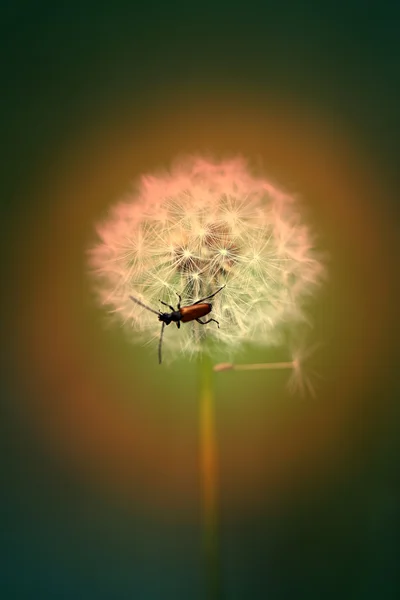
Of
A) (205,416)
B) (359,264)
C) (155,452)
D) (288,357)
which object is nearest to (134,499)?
(155,452)

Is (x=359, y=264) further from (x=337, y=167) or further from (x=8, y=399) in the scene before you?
(x=8, y=399)

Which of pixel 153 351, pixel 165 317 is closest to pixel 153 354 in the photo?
pixel 153 351

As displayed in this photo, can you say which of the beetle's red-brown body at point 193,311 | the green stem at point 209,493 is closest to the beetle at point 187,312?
the beetle's red-brown body at point 193,311

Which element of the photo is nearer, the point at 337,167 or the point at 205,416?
the point at 205,416

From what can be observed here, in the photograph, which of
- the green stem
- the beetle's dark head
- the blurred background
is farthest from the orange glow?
the beetle's dark head

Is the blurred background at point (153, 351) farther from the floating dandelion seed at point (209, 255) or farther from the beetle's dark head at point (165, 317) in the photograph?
the beetle's dark head at point (165, 317)

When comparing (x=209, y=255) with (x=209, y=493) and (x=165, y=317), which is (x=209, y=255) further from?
(x=209, y=493)

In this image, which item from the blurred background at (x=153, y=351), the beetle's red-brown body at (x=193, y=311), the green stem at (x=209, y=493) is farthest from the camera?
the blurred background at (x=153, y=351)

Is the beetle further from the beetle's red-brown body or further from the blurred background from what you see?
the blurred background
